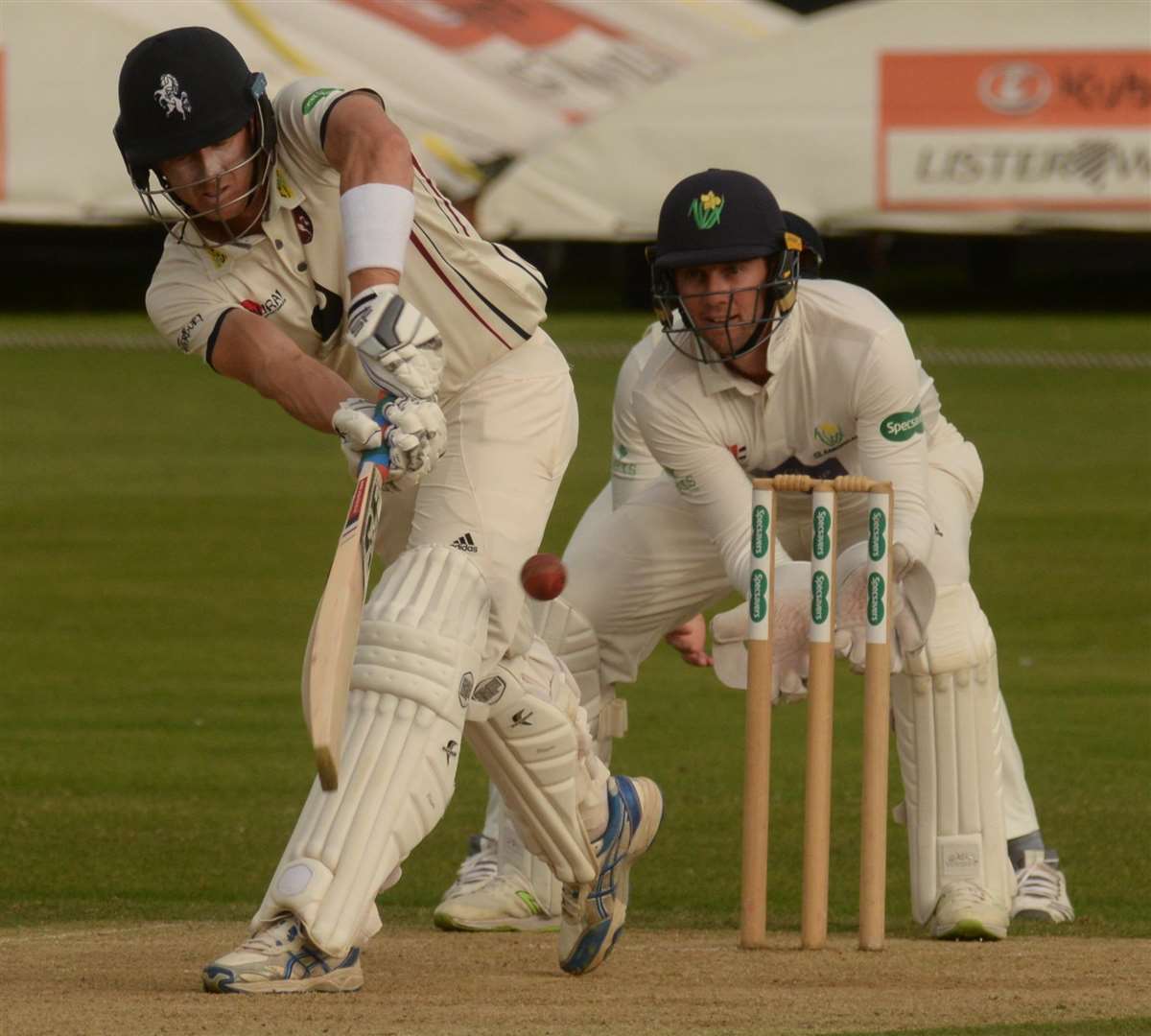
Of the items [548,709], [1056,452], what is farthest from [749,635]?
[1056,452]

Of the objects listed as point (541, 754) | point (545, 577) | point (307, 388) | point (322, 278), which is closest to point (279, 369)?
point (307, 388)

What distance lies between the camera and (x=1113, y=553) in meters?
9.43

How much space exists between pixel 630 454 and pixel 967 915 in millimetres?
1336

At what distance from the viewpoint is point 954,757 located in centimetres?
462

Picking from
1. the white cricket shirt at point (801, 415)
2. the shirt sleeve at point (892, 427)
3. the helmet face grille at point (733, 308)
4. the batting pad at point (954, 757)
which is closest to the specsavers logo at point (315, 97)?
the helmet face grille at point (733, 308)

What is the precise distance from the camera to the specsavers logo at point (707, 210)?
15.0 feet

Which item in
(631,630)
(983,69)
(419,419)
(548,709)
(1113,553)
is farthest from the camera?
(983,69)

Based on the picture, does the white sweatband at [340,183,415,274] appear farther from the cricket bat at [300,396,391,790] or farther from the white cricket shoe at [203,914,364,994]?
the white cricket shoe at [203,914,364,994]

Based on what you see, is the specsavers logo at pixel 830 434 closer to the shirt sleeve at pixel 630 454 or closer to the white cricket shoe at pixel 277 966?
the shirt sleeve at pixel 630 454

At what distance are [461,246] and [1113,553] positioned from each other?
590cm

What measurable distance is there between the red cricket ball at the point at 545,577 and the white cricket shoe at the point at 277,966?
61cm

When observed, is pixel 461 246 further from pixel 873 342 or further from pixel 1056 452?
pixel 1056 452

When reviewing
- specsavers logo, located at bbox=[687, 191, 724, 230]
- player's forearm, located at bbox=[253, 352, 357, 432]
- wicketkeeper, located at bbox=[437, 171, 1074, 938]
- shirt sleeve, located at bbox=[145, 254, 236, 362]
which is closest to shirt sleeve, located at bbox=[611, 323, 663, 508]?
wicketkeeper, located at bbox=[437, 171, 1074, 938]

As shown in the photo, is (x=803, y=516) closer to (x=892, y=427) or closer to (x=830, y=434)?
(x=830, y=434)
